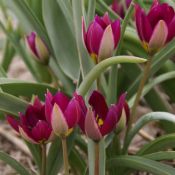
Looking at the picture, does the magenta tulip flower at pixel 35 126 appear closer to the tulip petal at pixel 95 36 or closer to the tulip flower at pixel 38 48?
the tulip petal at pixel 95 36

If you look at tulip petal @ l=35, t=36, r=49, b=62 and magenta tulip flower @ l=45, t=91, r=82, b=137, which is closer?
magenta tulip flower @ l=45, t=91, r=82, b=137

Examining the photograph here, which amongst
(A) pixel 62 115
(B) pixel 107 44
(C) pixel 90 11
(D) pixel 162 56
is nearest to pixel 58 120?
(A) pixel 62 115

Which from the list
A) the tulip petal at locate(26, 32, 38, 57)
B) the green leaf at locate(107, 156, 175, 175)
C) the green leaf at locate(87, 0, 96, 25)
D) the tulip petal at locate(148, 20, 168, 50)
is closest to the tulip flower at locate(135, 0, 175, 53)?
the tulip petal at locate(148, 20, 168, 50)

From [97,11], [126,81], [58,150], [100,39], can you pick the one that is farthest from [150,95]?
[100,39]

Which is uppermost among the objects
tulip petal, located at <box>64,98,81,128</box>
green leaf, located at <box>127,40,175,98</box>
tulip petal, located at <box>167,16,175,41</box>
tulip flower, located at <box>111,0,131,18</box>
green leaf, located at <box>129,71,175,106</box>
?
tulip flower, located at <box>111,0,131,18</box>

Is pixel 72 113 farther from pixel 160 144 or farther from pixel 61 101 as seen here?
pixel 160 144

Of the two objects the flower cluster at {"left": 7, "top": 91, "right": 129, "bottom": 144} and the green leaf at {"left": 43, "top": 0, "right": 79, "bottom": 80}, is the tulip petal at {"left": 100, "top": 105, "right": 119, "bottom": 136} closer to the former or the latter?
the flower cluster at {"left": 7, "top": 91, "right": 129, "bottom": 144}

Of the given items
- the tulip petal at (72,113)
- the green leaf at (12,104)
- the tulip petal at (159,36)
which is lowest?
the tulip petal at (72,113)

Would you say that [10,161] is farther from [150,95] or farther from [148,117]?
[150,95]

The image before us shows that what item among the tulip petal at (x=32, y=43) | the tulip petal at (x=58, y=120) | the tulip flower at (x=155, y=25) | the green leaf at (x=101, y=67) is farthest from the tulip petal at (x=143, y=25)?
the tulip petal at (x=32, y=43)
